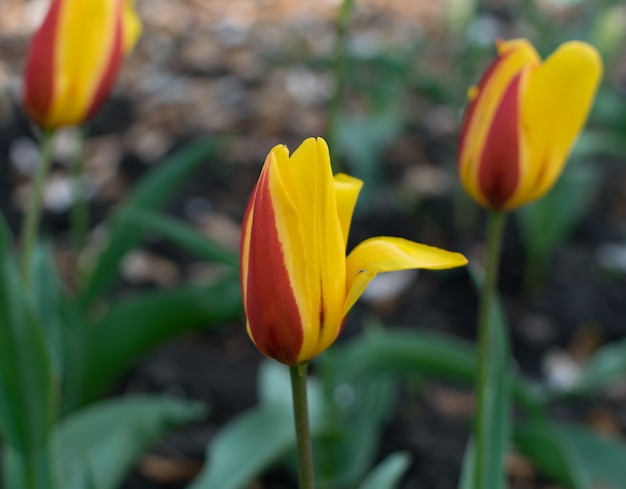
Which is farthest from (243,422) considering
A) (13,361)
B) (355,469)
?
(13,361)

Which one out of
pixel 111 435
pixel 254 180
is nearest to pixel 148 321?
pixel 111 435

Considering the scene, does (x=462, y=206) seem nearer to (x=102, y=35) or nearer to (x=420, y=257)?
(x=102, y=35)

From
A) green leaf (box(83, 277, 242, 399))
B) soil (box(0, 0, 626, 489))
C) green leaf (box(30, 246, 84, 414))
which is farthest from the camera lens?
soil (box(0, 0, 626, 489))

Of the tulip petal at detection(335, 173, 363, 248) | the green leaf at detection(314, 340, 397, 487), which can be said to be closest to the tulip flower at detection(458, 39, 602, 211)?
the tulip petal at detection(335, 173, 363, 248)

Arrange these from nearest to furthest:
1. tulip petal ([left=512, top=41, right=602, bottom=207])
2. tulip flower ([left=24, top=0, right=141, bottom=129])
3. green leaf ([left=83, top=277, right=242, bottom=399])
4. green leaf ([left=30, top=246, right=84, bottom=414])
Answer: tulip petal ([left=512, top=41, right=602, bottom=207]) < tulip flower ([left=24, top=0, right=141, bottom=129]) < green leaf ([left=30, top=246, right=84, bottom=414]) < green leaf ([left=83, top=277, right=242, bottom=399])

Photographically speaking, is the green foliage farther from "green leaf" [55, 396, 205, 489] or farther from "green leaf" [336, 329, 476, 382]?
"green leaf" [336, 329, 476, 382]

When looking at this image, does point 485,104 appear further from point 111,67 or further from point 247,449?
point 247,449

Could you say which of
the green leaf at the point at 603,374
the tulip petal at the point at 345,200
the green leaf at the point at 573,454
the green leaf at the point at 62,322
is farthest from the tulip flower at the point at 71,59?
the green leaf at the point at 603,374
